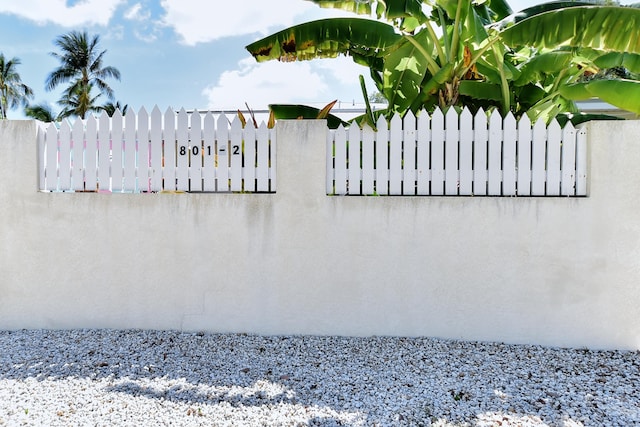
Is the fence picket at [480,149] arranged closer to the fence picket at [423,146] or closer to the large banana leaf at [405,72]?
the fence picket at [423,146]

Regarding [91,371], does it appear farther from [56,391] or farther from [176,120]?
[176,120]

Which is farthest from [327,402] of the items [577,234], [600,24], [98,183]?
[600,24]

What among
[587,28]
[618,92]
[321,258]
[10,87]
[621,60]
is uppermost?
[10,87]

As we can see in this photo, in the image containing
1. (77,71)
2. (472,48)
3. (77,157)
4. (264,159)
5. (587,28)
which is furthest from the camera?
(77,71)

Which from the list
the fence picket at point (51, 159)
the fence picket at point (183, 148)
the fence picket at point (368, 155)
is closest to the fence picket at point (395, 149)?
the fence picket at point (368, 155)

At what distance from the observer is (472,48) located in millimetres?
4094

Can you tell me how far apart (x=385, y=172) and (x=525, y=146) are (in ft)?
4.23

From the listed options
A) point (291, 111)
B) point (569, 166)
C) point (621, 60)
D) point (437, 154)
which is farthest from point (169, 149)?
point (621, 60)

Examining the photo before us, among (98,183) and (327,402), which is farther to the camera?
(98,183)

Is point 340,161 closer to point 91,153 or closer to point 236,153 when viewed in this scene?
point 236,153

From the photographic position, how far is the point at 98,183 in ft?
11.7

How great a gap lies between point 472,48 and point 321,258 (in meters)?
2.90

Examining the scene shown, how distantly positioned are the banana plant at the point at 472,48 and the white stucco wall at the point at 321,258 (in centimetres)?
79

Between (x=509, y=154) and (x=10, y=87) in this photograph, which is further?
(x=10, y=87)
